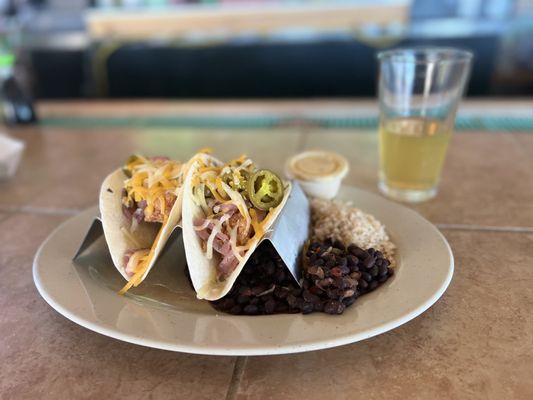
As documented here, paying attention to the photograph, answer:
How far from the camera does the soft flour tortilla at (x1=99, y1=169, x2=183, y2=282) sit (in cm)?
74

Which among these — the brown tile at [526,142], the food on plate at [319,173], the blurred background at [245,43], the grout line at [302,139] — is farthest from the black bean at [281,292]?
the blurred background at [245,43]

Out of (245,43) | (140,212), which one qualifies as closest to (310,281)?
(140,212)

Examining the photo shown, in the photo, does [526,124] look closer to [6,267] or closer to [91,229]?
[91,229]

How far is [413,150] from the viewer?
1075 millimetres

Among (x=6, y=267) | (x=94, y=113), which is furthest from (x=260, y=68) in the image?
(x=6, y=267)

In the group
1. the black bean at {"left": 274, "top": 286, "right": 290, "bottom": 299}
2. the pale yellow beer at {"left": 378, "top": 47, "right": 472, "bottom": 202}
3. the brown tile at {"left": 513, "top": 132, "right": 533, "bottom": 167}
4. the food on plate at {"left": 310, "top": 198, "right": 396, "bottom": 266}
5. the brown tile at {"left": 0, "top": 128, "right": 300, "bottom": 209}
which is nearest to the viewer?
the black bean at {"left": 274, "top": 286, "right": 290, "bottom": 299}

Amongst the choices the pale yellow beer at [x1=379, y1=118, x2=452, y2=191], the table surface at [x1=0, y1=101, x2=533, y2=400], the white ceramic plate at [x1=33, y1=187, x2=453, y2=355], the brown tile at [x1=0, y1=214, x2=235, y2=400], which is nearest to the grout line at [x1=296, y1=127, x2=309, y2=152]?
the table surface at [x1=0, y1=101, x2=533, y2=400]

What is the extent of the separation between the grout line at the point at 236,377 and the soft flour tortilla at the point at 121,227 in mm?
194

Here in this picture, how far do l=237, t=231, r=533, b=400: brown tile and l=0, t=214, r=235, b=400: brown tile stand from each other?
60mm

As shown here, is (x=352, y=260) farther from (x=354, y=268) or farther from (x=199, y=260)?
(x=199, y=260)

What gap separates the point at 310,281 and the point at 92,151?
43.0 inches

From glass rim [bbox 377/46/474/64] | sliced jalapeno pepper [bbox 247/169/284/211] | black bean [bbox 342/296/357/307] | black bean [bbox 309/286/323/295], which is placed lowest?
black bean [bbox 342/296/357/307]

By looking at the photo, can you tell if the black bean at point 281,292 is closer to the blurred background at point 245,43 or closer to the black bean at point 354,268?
Result: the black bean at point 354,268

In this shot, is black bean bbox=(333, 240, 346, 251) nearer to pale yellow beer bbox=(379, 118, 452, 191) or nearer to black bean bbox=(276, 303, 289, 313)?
black bean bbox=(276, 303, 289, 313)
